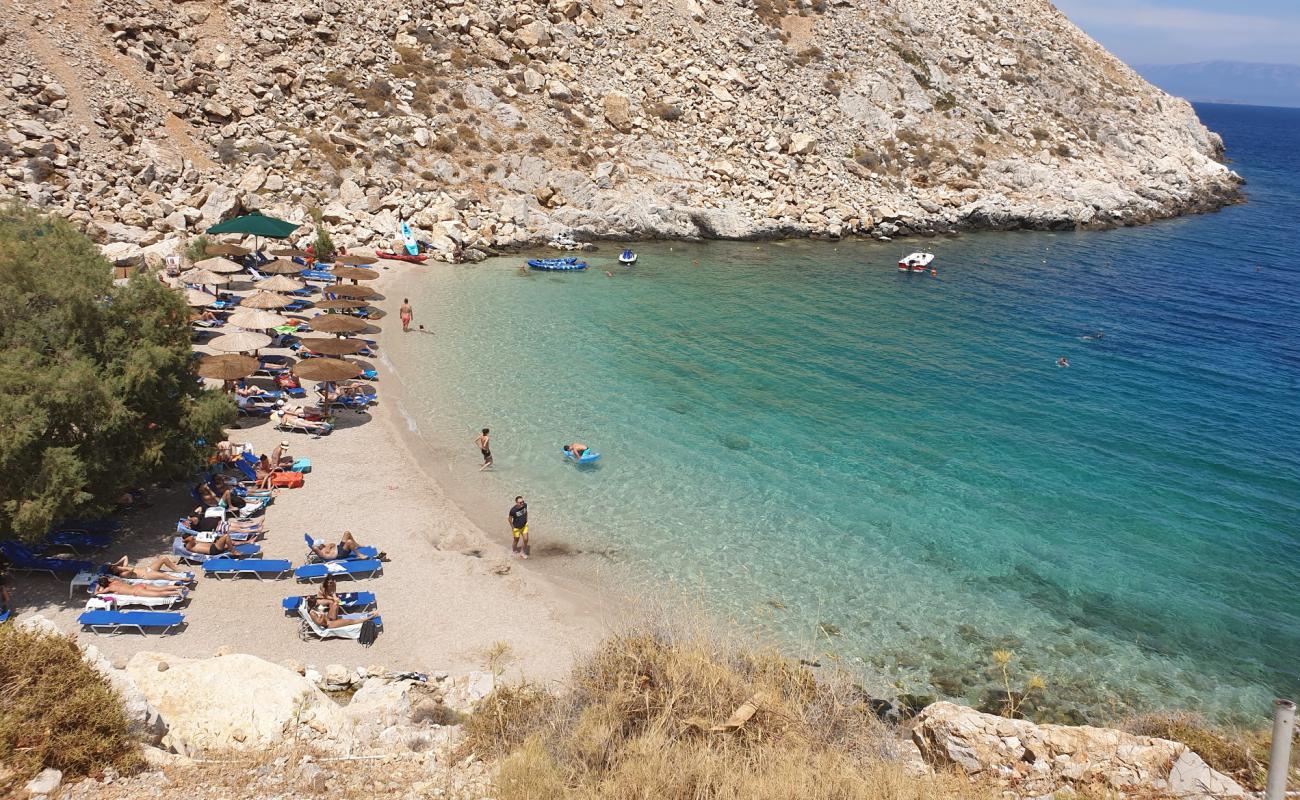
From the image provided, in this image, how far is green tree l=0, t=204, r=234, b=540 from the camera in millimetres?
11711

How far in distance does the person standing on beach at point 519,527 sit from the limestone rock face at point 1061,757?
29.7ft

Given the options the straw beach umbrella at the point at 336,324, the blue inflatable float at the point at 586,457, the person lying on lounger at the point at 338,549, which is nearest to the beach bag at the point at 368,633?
the person lying on lounger at the point at 338,549

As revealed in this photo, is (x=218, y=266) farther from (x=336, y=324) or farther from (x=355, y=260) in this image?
(x=336, y=324)

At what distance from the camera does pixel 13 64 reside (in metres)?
32.8

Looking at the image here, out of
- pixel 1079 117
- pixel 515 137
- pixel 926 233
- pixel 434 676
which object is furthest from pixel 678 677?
pixel 1079 117

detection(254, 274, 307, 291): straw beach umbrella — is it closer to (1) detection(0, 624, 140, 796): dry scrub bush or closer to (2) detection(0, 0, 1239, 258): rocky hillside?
(2) detection(0, 0, 1239, 258): rocky hillside

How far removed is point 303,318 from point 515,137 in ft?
76.6

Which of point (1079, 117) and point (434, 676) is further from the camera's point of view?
point (1079, 117)

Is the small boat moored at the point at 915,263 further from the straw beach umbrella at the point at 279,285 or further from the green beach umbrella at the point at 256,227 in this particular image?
the green beach umbrella at the point at 256,227

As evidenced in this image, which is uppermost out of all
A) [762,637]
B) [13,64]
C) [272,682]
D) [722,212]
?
[13,64]

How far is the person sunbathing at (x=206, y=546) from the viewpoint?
13.6 meters

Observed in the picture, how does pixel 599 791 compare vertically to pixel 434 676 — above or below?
above

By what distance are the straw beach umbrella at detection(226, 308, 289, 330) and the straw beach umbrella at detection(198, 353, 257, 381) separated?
2582 millimetres

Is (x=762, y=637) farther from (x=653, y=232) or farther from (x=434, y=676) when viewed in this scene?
(x=653, y=232)
